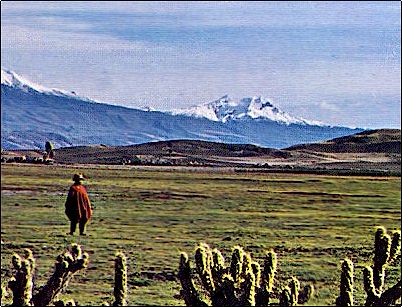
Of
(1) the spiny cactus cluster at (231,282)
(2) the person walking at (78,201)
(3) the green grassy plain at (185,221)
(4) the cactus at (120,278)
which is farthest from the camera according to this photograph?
(3) the green grassy plain at (185,221)

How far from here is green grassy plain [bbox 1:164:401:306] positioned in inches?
703

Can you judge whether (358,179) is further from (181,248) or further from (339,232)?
(181,248)

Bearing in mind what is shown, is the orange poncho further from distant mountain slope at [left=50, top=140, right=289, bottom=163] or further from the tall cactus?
distant mountain slope at [left=50, top=140, right=289, bottom=163]

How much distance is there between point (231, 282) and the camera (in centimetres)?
429

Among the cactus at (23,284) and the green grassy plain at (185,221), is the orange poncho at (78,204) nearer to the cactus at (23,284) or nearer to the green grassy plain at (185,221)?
the green grassy plain at (185,221)

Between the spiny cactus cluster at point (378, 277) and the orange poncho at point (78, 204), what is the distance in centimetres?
518

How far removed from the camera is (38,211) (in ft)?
98.1

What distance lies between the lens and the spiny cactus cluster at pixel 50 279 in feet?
13.3

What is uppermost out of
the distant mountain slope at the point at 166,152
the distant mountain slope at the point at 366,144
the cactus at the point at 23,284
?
the distant mountain slope at the point at 366,144

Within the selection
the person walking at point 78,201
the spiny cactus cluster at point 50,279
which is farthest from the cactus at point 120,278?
the person walking at point 78,201

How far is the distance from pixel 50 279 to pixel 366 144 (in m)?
71.1

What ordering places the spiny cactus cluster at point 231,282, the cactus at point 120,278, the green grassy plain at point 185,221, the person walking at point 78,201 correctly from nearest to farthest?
the spiny cactus cluster at point 231,282, the cactus at point 120,278, the person walking at point 78,201, the green grassy plain at point 185,221

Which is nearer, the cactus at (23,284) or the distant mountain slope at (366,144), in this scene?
the cactus at (23,284)

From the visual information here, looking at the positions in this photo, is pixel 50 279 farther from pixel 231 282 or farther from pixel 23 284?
pixel 231 282
